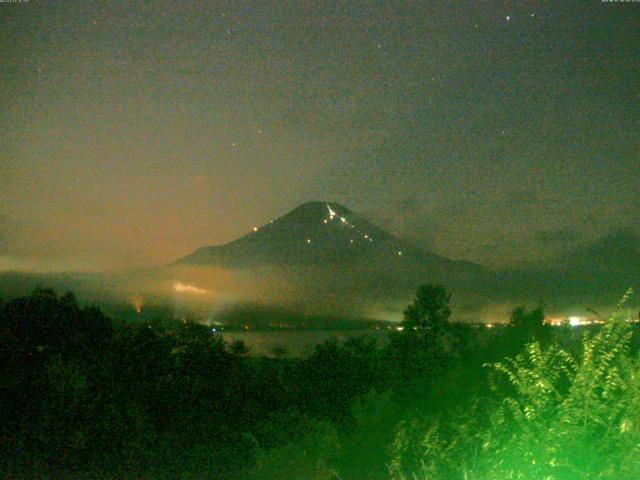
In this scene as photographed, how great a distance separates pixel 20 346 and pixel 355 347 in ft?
38.6

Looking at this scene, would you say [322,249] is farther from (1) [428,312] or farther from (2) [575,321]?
(2) [575,321]

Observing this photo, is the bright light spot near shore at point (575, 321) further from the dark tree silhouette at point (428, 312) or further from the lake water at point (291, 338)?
the dark tree silhouette at point (428, 312)

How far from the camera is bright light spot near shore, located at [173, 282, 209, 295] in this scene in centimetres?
4612

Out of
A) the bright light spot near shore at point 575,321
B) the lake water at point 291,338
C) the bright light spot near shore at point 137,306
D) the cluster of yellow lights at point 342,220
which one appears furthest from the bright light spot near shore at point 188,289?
the bright light spot near shore at point 575,321

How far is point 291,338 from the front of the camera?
3847cm

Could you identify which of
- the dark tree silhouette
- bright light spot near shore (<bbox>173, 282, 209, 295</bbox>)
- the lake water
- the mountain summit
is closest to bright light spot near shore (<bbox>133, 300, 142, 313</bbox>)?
the lake water

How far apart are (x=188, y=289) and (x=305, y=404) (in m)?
26.7

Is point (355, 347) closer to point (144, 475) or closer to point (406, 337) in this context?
point (406, 337)

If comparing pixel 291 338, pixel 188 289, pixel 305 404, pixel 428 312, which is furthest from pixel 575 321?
pixel 188 289

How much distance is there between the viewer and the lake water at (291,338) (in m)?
27.2

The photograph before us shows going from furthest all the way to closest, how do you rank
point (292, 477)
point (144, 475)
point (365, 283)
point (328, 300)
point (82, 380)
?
point (365, 283) < point (328, 300) < point (82, 380) < point (144, 475) < point (292, 477)

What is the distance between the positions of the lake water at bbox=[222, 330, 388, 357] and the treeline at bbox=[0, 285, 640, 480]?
1.22 metres

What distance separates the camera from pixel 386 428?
540 inches

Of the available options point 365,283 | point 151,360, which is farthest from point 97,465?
point 365,283
